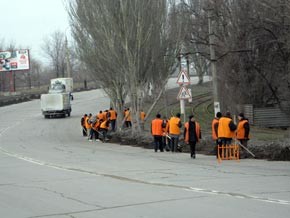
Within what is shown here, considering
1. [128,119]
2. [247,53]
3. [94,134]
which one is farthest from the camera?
[128,119]

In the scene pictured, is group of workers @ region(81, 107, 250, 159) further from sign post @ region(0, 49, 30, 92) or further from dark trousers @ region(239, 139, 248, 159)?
sign post @ region(0, 49, 30, 92)

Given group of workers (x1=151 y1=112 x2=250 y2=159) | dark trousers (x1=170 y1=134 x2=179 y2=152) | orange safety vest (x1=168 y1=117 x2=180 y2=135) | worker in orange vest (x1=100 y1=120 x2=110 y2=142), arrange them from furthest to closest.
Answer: worker in orange vest (x1=100 y1=120 x2=110 y2=142) < dark trousers (x1=170 y1=134 x2=179 y2=152) < orange safety vest (x1=168 y1=117 x2=180 y2=135) < group of workers (x1=151 y1=112 x2=250 y2=159)

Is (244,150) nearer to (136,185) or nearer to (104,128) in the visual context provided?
(136,185)

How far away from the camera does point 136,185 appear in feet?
43.1

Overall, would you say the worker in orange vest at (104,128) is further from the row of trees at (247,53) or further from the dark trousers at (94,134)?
the row of trees at (247,53)

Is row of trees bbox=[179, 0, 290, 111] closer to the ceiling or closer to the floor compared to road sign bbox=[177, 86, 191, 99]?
closer to the ceiling

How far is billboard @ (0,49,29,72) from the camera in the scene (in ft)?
290

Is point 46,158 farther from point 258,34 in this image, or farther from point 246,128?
point 258,34

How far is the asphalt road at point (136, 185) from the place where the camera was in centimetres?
955

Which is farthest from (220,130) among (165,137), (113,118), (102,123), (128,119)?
(128,119)

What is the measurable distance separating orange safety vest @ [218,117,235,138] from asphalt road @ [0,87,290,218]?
3.46 ft

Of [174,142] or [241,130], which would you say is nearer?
[241,130]

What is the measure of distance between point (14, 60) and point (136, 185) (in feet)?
262

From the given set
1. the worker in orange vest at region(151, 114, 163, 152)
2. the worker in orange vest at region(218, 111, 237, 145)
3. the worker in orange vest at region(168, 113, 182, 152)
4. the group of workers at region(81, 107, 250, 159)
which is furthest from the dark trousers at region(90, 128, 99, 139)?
the worker in orange vest at region(218, 111, 237, 145)
